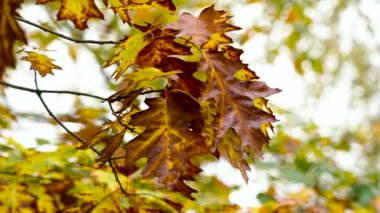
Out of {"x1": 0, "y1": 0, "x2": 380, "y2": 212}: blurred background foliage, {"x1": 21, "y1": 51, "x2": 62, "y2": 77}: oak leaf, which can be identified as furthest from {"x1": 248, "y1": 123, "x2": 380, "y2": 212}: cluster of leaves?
{"x1": 21, "y1": 51, "x2": 62, "y2": 77}: oak leaf

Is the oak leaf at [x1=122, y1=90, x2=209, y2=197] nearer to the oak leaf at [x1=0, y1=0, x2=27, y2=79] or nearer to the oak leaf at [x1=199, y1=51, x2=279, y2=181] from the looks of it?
the oak leaf at [x1=199, y1=51, x2=279, y2=181]

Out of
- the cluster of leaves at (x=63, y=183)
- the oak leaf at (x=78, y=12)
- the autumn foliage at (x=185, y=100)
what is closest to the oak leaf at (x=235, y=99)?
the autumn foliage at (x=185, y=100)

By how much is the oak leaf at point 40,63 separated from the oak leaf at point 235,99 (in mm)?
319

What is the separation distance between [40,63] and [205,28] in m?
0.34

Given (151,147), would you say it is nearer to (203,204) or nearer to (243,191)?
(203,204)

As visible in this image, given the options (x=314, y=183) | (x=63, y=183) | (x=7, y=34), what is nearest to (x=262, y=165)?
(x=314, y=183)

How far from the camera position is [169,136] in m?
0.94

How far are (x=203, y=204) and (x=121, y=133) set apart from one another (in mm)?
969

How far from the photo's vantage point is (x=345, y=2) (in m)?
4.26

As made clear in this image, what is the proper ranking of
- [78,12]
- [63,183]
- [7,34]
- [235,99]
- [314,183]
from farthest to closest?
[314,183] → [63,183] → [78,12] → [235,99] → [7,34]

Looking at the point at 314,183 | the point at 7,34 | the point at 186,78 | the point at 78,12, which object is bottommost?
the point at 7,34

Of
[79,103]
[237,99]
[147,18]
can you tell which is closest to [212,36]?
[237,99]

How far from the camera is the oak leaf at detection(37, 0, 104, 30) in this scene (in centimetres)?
108

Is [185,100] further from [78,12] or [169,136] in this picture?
[78,12]
